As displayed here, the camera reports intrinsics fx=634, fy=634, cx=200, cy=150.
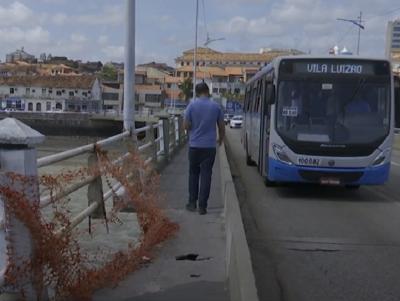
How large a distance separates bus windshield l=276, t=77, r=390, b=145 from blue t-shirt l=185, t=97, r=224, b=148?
3.41 meters

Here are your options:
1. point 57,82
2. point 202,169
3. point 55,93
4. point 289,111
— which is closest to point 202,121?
point 202,169

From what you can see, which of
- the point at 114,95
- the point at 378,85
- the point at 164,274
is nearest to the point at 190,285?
the point at 164,274

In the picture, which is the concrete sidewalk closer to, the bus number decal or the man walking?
the man walking

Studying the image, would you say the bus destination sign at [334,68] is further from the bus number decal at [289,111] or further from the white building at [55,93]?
the white building at [55,93]

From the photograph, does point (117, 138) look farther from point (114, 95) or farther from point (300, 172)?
point (114, 95)

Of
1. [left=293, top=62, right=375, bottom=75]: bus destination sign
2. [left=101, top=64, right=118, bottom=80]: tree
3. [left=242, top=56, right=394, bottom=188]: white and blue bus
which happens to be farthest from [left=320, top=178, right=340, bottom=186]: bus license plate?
[left=101, top=64, right=118, bottom=80]: tree

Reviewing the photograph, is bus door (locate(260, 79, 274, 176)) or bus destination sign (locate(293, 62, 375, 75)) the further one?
bus door (locate(260, 79, 274, 176))

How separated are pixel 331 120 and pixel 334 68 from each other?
1.03 meters

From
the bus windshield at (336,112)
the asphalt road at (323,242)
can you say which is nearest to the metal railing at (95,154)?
the asphalt road at (323,242)

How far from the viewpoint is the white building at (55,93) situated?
5049 inches

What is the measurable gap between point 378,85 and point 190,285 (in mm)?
7778

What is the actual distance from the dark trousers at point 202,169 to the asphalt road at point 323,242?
32.9 inches

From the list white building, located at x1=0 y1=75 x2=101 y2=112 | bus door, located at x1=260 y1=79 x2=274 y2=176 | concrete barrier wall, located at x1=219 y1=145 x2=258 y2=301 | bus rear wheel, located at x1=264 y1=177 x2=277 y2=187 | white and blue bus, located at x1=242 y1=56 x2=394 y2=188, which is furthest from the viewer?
white building, located at x1=0 y1=75 x2=101 y2=112

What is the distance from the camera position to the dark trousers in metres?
Answer: 9.18
